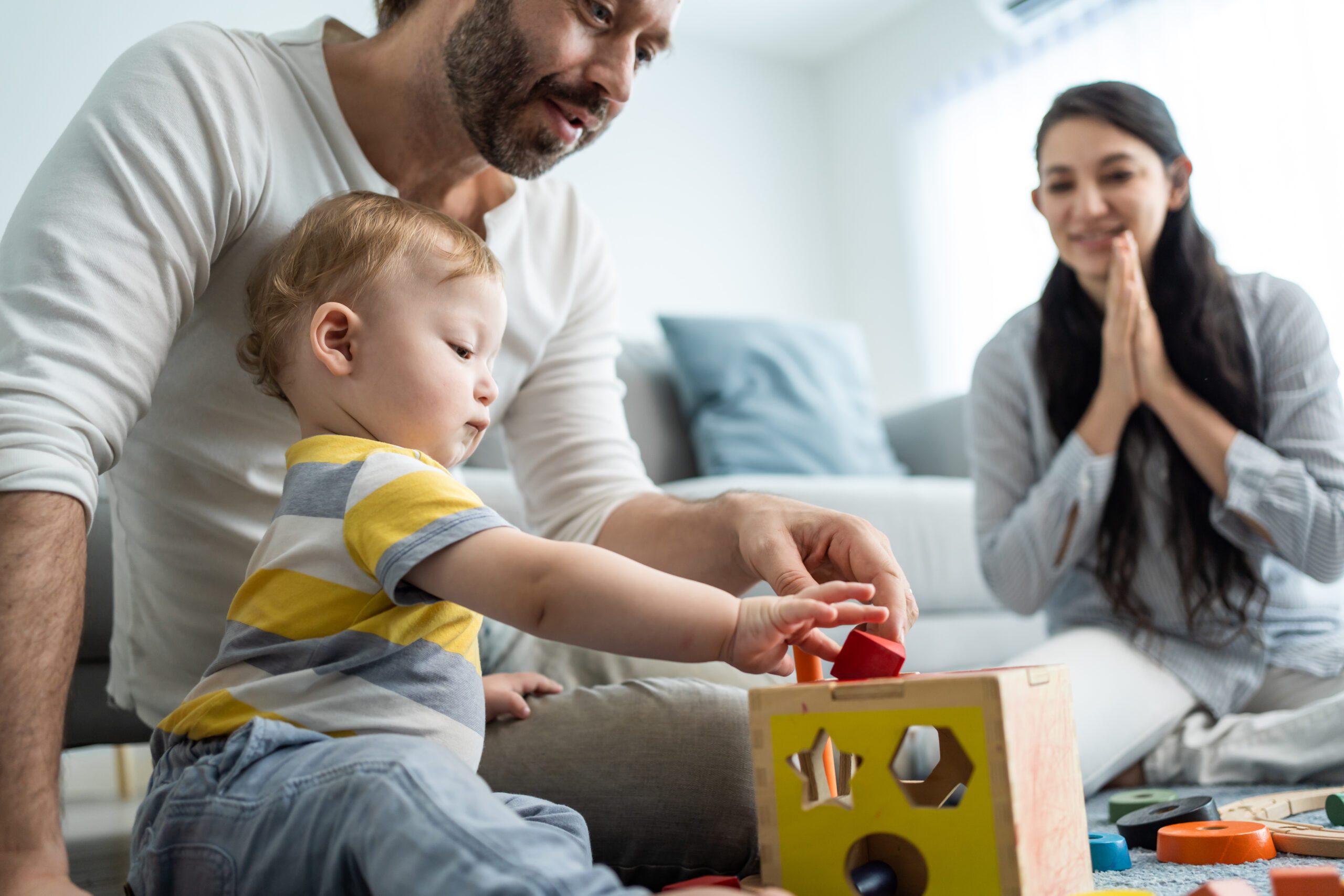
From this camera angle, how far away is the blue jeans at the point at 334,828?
0.53 meters

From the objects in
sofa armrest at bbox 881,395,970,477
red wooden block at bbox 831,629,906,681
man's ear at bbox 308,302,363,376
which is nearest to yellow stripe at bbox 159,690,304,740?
man's ear at bbox 308,302,363,376

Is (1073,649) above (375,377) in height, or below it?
below

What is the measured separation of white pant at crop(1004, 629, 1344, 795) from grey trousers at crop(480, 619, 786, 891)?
0.57m

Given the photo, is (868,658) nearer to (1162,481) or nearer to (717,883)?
(717,883)

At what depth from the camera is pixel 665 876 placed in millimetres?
892

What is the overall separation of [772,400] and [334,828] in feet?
6.10

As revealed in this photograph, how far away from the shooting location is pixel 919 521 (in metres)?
2.07

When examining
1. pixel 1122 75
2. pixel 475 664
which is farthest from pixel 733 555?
pixel 1122 75

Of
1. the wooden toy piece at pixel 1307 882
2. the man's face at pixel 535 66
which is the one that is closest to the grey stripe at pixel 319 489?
the man's face at pixel 535 66

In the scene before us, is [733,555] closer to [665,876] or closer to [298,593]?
[665,876]

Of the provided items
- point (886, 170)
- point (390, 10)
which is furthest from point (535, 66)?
point (886, 170)

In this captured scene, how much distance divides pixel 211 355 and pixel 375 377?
301 millimetres

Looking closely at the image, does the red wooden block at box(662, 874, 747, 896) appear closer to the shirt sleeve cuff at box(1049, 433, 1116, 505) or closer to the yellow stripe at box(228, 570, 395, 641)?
the yellow stripe at box(228, 570, 395, 641)

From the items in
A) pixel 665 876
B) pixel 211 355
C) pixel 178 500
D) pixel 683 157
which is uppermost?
pixel 683 157
